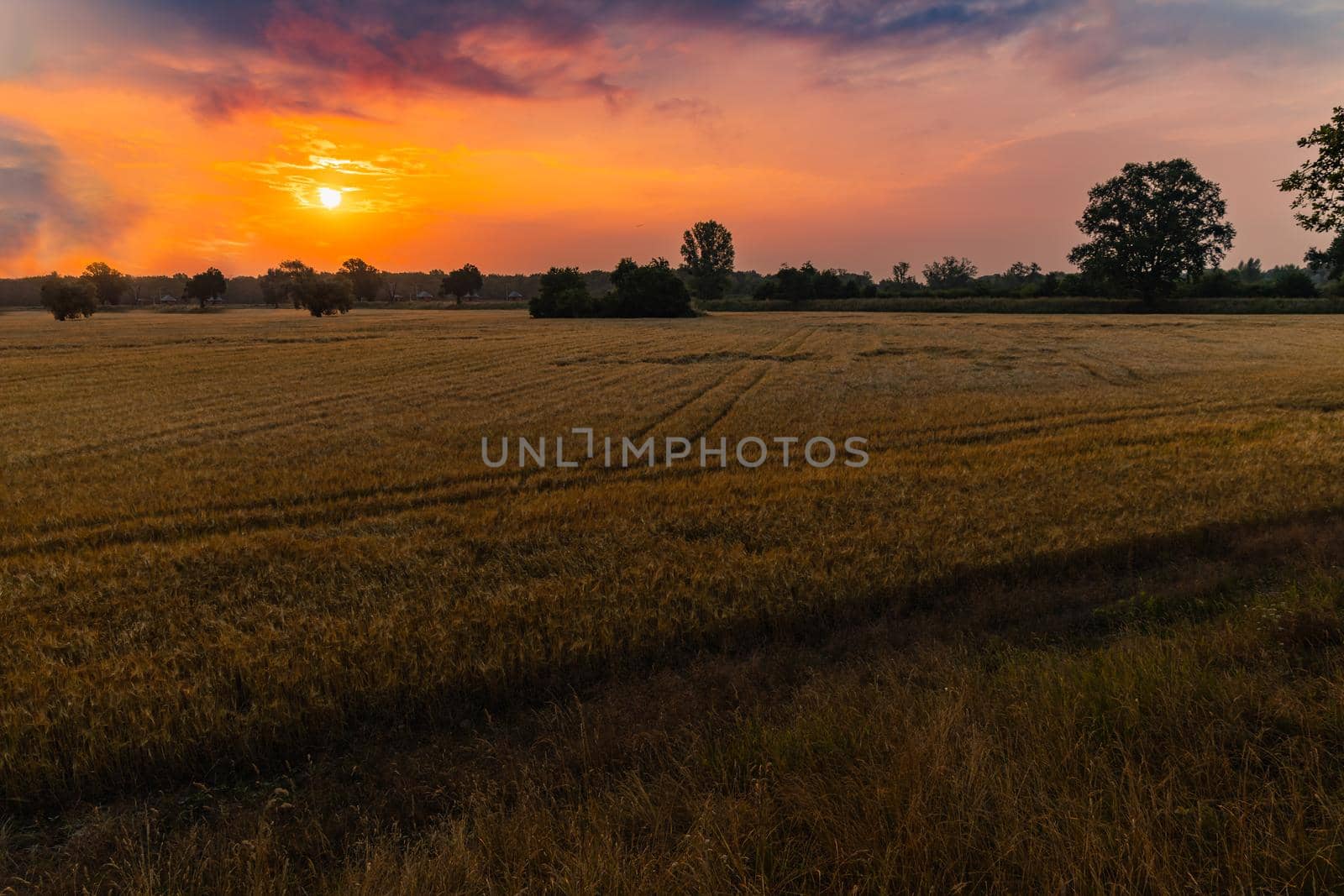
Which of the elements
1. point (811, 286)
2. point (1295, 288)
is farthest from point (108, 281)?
point (1295, 288)

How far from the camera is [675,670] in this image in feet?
18.2

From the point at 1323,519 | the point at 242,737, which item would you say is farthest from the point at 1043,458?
the point at 242,737

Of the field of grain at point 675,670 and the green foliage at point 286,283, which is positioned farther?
the green foliage at point 286,283

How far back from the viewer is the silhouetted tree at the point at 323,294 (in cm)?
9131

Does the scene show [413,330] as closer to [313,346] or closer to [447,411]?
[313,346]

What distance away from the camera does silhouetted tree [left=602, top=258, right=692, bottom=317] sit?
278 ft

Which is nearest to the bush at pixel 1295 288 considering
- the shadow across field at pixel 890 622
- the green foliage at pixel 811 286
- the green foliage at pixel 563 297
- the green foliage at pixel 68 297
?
the green foliage at pixel 811 286

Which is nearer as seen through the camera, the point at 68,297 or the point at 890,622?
the point at 890,622

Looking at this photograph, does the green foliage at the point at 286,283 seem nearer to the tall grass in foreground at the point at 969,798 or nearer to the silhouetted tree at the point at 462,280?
the silhouetted tree at the point at 462,280

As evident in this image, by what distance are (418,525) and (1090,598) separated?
856 cm

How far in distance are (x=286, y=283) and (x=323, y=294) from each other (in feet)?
187

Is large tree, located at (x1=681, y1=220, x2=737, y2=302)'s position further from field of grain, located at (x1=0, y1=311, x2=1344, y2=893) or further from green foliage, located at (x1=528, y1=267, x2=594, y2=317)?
field of grain, located at (x1=0, y1=311, x2=1344, y2=893)

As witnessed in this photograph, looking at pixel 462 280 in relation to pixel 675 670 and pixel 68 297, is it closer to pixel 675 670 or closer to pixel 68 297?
pixel 68 297

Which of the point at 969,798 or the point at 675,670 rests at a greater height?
the point at 969,798
